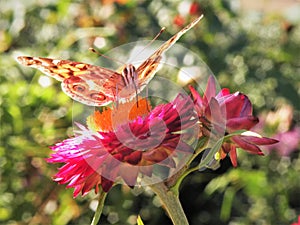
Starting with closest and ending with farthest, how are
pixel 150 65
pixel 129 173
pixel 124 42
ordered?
pixel 129 173 < pixel 150 65 < pixel 124 42

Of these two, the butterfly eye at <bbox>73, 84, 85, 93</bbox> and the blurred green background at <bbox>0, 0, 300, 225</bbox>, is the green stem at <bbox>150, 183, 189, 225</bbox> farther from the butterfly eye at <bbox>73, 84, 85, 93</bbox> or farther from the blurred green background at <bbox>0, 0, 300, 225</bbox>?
the blurred green background at <bbox>0, 0, 300, 225</bbox>

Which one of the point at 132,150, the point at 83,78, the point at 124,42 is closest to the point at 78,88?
the point at 83,78

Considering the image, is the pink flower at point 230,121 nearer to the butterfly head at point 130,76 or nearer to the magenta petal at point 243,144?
the magenta petal at point 243,144

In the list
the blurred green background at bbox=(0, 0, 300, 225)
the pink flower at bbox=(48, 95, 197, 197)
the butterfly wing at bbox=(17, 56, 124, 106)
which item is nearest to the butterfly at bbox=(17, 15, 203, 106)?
the butterfly wing at bbox=(17, 56, 124, 106)

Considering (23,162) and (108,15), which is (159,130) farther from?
(108,15)

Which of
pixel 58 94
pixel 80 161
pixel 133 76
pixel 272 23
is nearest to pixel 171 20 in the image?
pixel 58 94

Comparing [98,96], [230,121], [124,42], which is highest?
[230,121]

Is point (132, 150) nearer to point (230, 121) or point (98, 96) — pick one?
point (230, 121)
